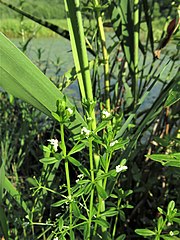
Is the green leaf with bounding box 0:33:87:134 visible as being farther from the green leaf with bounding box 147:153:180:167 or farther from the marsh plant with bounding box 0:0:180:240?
the green leaf with bounding box 147:153:180:167

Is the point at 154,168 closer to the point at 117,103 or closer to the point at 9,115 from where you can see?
the point at 117,103

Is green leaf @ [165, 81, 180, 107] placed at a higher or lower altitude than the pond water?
higher

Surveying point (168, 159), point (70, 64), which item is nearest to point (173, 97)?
point (168, 159)

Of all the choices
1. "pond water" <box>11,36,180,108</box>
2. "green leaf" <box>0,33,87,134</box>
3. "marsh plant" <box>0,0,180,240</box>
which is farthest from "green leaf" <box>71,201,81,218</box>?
"pond water" <box>11,36,180,108</box>

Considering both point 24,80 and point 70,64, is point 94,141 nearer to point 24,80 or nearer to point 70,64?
point 24,80

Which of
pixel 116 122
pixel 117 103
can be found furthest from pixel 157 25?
pixel 116 122

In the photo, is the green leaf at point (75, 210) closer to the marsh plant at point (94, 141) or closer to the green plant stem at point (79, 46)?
the marsh plant at point (94, 141)

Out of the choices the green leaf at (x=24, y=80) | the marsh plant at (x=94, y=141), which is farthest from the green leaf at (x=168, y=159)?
the green leaf at (x=24, y=80)

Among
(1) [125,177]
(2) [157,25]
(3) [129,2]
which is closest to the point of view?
(3) [129,2]
